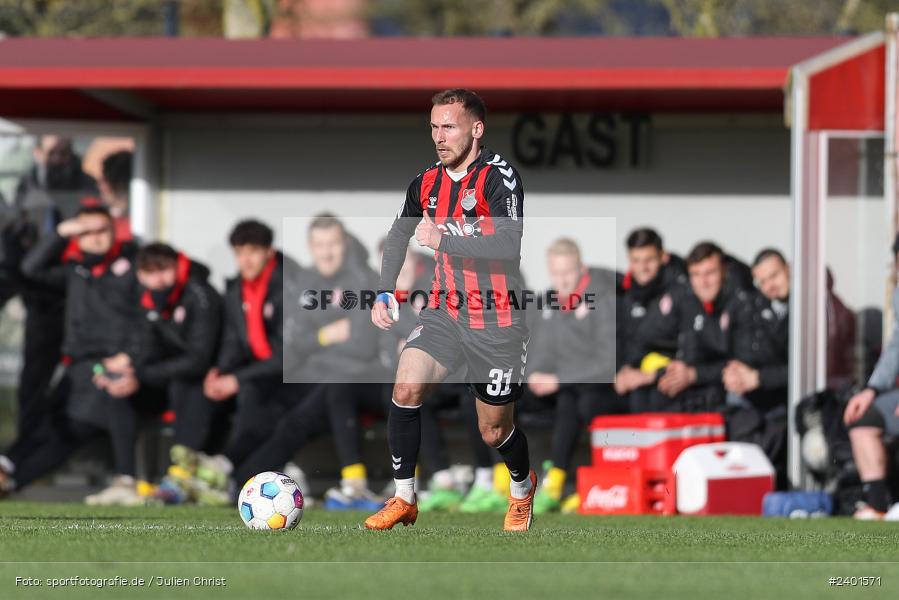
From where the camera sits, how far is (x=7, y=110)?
39.1 ft

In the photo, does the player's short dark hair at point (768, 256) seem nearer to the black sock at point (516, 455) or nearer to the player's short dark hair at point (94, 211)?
the black sock at point (516, 455)

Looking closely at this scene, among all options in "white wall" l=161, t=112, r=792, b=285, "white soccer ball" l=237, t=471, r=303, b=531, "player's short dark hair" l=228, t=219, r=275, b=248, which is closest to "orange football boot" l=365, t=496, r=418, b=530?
"white soccer ball" l=237, t=471, r=303, b=531

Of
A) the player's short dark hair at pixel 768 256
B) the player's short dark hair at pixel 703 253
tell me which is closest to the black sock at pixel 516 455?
the player's short dark hair at pixel 703 253

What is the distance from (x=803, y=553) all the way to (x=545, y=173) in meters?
6.24

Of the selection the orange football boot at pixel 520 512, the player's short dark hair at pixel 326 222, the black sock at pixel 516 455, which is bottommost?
the orange football boot at pixel 520 512

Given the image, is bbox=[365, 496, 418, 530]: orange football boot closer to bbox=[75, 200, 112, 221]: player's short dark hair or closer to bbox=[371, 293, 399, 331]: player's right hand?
bbox=[371, 293, 399, 331]: player's right hand

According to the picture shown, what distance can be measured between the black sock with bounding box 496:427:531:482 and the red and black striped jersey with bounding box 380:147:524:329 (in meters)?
0.48

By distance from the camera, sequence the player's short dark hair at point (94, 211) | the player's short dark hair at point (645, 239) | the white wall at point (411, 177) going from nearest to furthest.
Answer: the player's short dark hair at point (645, 239) < the player's short dark hair at point (94, 211) < the white wall at point (411, 177)

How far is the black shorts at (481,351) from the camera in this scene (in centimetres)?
662

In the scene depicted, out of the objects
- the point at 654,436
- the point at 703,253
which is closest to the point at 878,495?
the point at 654,436

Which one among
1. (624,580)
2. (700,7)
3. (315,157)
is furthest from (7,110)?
(700,7)

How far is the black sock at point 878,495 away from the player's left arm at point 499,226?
3422mm

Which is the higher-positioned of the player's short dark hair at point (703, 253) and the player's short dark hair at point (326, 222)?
the player's short dark hair at point (326, 222)

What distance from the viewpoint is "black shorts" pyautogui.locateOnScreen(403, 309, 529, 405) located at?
6621mm
